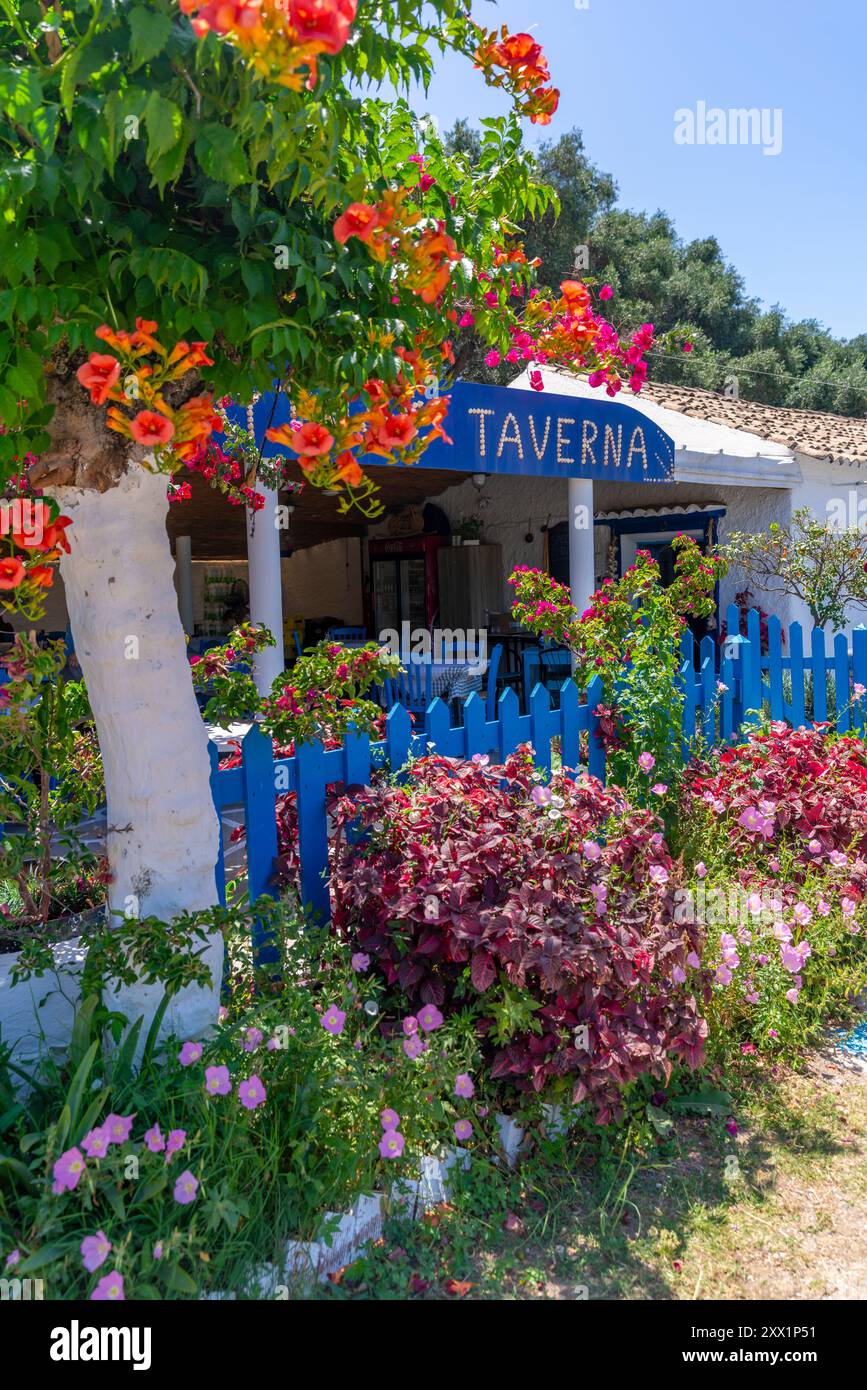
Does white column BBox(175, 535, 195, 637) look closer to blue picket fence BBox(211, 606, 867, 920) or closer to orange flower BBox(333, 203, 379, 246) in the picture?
blue picket fence BBox(211, 606, 867, 920)

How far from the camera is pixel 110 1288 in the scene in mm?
1688

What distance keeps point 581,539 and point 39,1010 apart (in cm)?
671

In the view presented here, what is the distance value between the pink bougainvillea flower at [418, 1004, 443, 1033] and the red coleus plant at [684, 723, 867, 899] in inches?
67.4

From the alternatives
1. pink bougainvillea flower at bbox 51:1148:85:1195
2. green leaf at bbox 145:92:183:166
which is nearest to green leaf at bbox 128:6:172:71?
green leaf at bbox 145:92:183:166

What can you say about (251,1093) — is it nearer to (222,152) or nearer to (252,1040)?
(252,1040)

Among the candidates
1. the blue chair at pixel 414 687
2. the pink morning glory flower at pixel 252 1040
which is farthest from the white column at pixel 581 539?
the pink morning glory flower at pixel 252 1040

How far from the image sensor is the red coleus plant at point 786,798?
3877mm

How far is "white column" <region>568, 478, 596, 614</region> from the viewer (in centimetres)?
843

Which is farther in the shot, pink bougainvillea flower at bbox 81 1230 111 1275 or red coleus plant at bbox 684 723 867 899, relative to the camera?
red coleus plant at bbox 684 723 867 899

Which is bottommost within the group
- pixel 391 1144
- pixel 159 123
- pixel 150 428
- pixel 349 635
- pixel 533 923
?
pixel 391 1144

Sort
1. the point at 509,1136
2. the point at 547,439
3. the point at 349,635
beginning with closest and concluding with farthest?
the point at 509,1136, the point at 547,439, the point at 349,635

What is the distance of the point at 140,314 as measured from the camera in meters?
1.91

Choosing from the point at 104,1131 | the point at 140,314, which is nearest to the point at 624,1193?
the point at 104,1131

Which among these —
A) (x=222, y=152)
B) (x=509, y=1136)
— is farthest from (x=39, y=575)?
(x=509, y=1136)
